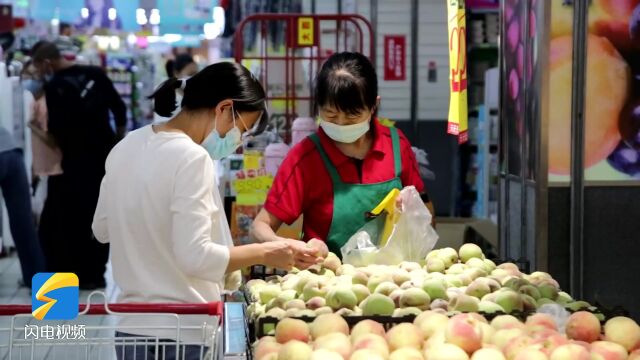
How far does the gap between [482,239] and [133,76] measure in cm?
970

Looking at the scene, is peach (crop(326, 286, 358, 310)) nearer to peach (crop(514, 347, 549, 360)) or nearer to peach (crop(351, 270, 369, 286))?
peach (crop(351, 270, 369, 286))

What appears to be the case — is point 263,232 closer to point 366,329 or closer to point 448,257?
point 448,257

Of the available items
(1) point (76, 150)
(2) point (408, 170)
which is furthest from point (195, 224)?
(1) point (76, 150)

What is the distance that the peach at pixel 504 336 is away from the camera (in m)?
2.34

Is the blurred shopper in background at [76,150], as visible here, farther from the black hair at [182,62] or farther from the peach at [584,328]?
the peach at [584,328]

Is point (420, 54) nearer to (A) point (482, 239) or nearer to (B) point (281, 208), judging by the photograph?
(A) point (482, 239)

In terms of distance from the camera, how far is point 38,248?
8.15 metres

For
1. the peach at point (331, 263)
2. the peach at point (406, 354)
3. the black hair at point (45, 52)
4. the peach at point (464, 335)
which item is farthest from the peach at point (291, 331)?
the black hair at point (45, 52)

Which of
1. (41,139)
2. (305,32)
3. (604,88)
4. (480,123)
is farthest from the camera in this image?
(480,123)

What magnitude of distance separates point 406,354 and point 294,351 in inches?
10.2

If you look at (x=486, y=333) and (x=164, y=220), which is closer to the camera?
(x=486, y=333)

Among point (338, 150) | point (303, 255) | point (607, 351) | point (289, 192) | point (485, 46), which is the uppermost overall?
point (485, 46)

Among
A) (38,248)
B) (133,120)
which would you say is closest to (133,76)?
(133,120)

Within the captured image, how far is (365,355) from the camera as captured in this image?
7.22 ft
